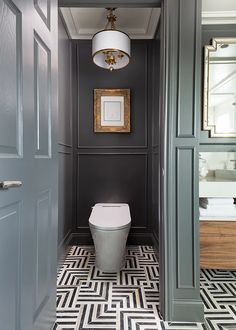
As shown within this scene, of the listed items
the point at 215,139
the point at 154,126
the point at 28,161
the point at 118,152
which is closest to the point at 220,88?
the point at 215,139

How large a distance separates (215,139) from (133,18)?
151cm

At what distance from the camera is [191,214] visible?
1643 mm

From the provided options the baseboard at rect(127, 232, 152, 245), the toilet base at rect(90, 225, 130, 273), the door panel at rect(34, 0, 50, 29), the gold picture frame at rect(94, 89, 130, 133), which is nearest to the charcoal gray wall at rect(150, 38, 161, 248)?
the baseboard at rect(127, 232, 152, 245)

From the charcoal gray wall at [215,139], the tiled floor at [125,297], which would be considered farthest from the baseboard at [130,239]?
the charcoal gray wall at [215,139]

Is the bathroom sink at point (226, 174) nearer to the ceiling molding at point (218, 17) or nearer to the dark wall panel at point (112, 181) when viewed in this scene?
the dark wall panel at point (112, 181)

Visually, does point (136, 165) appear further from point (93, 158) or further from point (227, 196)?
point (227, 196)

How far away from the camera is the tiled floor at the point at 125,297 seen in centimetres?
159

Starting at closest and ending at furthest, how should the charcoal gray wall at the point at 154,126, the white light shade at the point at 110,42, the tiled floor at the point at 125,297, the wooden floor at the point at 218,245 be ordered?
the tiled floor at the point at 125,297 → the wooden floor at the point at 218,245 → the white light shade at the point at 110,42 → the charcoal gray wall at the point at 154,126

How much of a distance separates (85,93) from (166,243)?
2.05 m

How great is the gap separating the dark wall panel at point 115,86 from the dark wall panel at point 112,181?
0.18 m

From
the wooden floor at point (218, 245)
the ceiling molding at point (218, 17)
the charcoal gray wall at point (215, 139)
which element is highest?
the ceiling molding at point (218, 17)

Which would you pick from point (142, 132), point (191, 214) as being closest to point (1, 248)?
point (191, 214)

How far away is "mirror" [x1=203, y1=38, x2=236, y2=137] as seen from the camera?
2.43 meters

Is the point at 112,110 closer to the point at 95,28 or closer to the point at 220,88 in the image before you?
the point at 95,28
